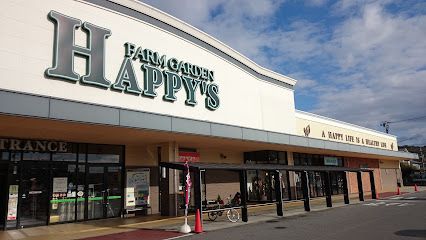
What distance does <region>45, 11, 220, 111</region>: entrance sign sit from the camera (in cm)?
1441

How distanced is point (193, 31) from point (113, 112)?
8.57 m

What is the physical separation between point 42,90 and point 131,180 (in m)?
7.84

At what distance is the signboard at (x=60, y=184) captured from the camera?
17109 millimetres

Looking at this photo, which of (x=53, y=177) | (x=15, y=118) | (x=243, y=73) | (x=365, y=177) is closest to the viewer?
(x=15, y=118)

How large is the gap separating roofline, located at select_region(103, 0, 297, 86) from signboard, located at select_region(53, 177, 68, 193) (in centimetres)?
815

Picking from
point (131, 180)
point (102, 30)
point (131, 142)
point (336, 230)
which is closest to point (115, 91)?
point (102, 30)

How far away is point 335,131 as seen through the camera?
3697cm

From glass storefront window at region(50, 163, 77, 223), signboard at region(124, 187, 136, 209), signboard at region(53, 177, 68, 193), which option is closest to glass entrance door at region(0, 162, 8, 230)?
glass storefront window at region(50, 163, 77, 223)

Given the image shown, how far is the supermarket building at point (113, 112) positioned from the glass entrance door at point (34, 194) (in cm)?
4

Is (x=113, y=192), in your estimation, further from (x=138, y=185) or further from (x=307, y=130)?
(x=307, y=130)

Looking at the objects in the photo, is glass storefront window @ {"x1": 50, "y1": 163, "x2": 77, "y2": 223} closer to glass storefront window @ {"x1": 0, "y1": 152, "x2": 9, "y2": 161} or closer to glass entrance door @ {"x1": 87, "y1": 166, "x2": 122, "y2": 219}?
glass entrance door @ {"x1": 87, "y1": 166, "x2": 122, "y2": 219}

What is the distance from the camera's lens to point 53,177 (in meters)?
17.1

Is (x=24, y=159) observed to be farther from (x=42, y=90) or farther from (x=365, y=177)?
(x=365, y=177)

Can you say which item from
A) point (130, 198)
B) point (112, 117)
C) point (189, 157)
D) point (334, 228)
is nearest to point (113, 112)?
point (112, 117)
